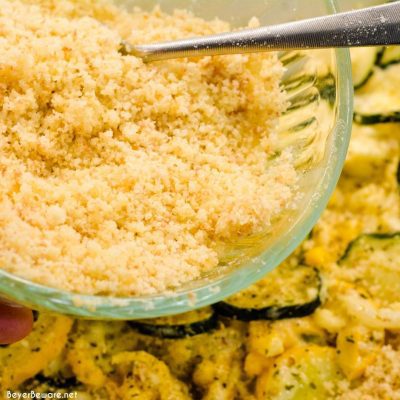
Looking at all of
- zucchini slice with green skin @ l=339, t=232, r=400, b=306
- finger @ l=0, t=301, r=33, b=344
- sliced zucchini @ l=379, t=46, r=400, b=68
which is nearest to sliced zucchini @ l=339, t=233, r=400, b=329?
zucchini slice with green skin @ l=339, t=232, r=400, b=306

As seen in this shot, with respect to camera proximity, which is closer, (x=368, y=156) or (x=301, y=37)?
(x=301, y=37)

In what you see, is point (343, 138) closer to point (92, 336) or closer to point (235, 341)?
point (235, 341)

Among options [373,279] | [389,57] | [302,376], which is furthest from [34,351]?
[389,57]

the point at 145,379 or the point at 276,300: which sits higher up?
the point at 276,300

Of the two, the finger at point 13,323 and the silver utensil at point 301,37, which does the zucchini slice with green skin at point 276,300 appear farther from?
the silver utensil at point 301,37

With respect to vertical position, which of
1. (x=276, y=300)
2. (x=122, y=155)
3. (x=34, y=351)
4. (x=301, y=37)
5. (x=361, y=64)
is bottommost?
(x=34, y=351)

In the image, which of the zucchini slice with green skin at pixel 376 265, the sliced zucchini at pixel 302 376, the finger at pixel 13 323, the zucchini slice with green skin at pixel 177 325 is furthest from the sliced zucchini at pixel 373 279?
the finger at pixel 13 323

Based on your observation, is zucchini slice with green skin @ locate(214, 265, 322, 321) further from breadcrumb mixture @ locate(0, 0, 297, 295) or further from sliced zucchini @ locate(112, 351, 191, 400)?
breadcrumb mixture @ locate(0, 0, 297, 295)

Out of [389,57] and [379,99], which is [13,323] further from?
[389,57]
